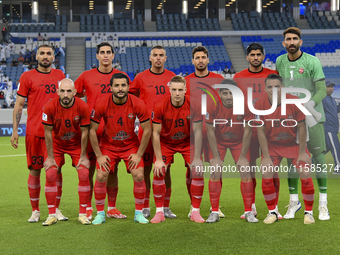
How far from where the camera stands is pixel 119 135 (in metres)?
4.85

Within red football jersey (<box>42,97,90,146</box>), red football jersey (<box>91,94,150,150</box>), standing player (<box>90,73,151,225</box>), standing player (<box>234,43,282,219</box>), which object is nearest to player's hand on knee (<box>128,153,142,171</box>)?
standing player (<box>90,73,151,225</box>)

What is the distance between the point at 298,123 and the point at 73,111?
8.14 feet

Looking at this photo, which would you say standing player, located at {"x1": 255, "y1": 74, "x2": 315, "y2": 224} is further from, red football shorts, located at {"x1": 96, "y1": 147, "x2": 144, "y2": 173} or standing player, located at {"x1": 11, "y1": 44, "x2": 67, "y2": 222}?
standing player, located at {"x1": 11, "y1": 44, "x2": 67, "y2": 222}

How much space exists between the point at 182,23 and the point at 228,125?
2706 cm

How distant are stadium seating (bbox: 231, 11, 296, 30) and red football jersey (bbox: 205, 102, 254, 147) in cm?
2672

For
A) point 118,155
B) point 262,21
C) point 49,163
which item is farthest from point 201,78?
point 262,21

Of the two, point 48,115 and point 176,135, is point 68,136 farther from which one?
point 176,135

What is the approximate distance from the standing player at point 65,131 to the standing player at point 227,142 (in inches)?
55.4

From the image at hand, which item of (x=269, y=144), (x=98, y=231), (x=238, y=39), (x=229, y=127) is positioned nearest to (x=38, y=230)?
(x=98, y=231)

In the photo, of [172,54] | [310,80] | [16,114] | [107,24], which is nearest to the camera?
Result: [310,80]

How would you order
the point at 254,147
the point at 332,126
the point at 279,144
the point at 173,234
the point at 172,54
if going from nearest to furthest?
the point at 173,234 < the point at 279,144 < the point at 254,147 < the point at 332,126 < the point at 172,54

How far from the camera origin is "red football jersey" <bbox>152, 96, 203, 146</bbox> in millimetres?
4781

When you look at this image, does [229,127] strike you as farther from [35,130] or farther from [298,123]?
[35,130]

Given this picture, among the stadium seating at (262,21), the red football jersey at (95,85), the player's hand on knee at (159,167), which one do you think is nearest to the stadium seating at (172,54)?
the stadium seating at (262,21)
